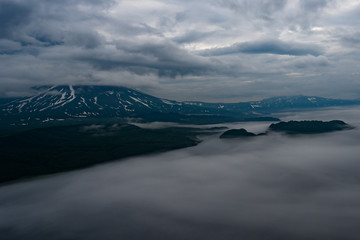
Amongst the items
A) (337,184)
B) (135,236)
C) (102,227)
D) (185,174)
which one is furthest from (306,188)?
(102,227)

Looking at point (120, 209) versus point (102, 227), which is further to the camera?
point (120, 209)

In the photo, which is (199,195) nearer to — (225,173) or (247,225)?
(247,225)

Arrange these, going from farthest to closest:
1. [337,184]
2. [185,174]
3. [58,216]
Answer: [185,174] → [337,184] → [58,216]

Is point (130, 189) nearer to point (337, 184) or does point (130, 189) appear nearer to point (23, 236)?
point (23, 236)

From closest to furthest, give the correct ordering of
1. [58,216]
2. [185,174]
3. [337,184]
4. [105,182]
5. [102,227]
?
[102,227]
[58,216]
[337,184]
[105,182]
[185,174]

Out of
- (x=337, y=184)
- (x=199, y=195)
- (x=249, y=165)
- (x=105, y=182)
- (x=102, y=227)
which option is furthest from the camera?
(x=249, y=165)

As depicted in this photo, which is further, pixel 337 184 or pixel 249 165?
pixel 249 165

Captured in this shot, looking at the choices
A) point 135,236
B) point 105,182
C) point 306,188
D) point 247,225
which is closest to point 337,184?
Result: point 306,188

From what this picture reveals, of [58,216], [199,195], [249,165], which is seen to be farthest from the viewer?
[249,165]
